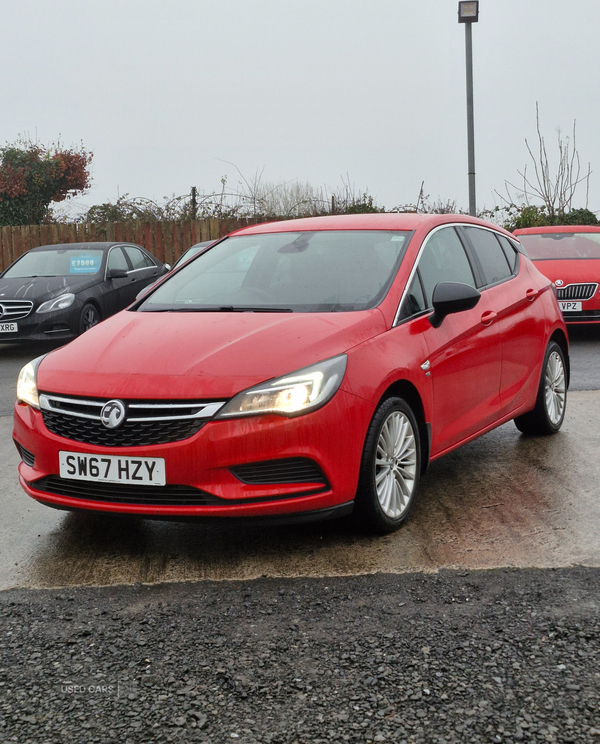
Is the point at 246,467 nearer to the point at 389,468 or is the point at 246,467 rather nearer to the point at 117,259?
the point at 389,468

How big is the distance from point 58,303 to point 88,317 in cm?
53

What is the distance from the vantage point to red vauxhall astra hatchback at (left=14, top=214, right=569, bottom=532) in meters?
3.84

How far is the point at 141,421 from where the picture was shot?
3.86 metres

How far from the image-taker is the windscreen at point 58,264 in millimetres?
13227

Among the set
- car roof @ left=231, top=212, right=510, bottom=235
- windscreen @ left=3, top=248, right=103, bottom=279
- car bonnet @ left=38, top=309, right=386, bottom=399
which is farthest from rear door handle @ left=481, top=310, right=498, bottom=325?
windscreen @ left=3, top=248, right=103, bottom=279

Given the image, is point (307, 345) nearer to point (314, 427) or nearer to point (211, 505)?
point (314, 427)

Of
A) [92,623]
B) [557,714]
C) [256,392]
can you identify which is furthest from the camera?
[256,392]

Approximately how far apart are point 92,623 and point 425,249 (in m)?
2.76

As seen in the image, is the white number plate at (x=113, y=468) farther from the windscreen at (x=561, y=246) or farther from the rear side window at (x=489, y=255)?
the windscreen at (x=561, y=246)

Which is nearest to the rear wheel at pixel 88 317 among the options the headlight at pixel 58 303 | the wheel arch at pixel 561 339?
the headlight at pixel 58 303

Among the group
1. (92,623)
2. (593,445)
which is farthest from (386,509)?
(593,445)

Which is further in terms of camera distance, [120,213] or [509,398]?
[120,213]

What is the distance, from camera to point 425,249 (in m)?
5.10

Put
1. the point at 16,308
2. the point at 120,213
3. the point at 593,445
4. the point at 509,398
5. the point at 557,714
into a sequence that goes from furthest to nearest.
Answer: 1. the point at 120,213
2. the point at 16,308
3. the point at 593,445
4. the point at 509,398
5. the point at 557,714
